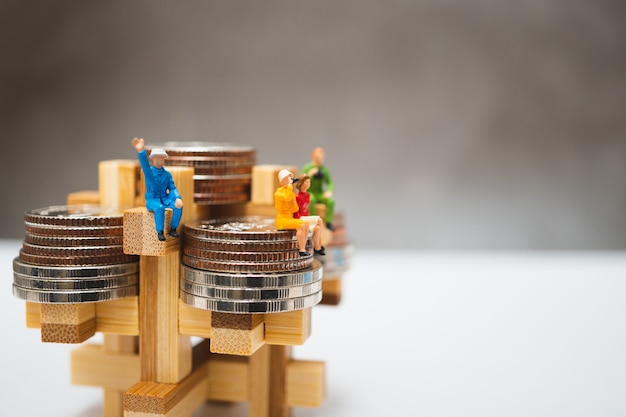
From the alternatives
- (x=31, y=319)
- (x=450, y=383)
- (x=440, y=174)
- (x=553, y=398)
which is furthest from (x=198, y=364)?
(x=440, y=174)

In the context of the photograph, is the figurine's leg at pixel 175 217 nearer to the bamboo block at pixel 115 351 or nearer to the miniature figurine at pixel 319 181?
the bamboo block at pixel 115 351

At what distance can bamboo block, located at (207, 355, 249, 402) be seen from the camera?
112 inches

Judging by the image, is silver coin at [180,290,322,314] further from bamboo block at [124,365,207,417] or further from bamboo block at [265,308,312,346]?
bamboo block at [124,365,207,417]

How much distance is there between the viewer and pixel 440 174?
7.38m

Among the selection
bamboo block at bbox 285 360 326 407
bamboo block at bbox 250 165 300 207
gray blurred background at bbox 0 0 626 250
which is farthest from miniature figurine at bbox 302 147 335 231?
gray blurred background at bbox 0 0 626 250

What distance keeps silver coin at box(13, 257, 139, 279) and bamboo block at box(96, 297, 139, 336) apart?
14cm

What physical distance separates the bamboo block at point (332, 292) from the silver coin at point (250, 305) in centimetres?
Result: 148

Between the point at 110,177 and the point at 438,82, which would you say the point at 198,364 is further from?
the point at 438,82

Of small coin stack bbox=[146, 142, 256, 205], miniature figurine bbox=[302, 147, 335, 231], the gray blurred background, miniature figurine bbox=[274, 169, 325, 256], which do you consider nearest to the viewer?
miniature figurine bbox=[274, 169, 325, 256]

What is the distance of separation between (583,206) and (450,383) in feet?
15.3

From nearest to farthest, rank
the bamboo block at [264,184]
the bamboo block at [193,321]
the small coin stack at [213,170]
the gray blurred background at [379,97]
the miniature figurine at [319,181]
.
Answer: the bamboo block at [193,321]
the small coin stack at [213,170]
the bamboo block at [264,184]
the miniature figurine at [319,181]
the gray blurred background at [379,97]

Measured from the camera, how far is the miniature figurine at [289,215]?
2.37 metres

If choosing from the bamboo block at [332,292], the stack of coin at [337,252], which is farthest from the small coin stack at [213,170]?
the bamboo block at [332,292]

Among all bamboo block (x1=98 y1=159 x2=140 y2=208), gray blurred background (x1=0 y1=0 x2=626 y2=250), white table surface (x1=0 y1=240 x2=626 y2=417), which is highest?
gray blurred background (x1=0 y1=0 x2=626 y2=250)
